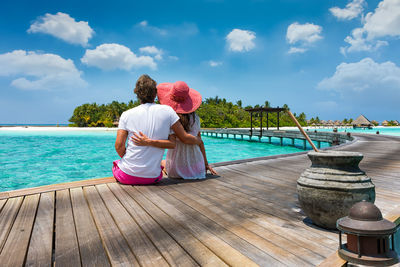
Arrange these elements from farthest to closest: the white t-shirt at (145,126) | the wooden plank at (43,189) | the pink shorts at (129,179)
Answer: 1. the pink shorts at (129,179)
2. the white t-shirt at (145,126)
3. the wooden plank at (43,189)

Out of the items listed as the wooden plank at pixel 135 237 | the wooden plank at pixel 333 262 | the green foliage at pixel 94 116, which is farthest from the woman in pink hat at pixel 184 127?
the green foliage at pixel 94 116

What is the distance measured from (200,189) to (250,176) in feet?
4.30

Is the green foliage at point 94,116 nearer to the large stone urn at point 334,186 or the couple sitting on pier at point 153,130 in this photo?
the couple sitting on pier at point 153,130

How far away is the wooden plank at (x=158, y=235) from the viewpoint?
1.56 metres

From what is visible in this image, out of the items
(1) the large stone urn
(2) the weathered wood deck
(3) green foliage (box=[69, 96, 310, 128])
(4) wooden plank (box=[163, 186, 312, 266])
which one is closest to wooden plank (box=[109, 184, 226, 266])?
(2) the weathered wood deck

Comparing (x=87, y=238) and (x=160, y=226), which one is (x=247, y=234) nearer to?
(x=160, y=226)

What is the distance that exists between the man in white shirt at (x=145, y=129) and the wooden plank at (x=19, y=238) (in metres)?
1.15

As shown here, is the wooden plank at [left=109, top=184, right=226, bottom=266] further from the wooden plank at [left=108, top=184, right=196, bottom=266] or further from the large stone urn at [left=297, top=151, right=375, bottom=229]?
the large stone urn at [left=297, top=151, right=375, bottom=229]

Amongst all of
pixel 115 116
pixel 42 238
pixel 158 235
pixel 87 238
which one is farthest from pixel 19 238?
pixel 115 116

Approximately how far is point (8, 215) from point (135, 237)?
1.46 meters

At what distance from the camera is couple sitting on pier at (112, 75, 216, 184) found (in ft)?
10.1

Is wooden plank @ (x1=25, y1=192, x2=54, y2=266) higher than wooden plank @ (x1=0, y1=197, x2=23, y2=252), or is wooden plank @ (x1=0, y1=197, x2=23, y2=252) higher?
wooden plank @ (x1=0, y1=197, x2=23, y2=252)

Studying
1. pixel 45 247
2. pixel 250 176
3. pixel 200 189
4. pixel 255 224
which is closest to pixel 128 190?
pixel 200 189

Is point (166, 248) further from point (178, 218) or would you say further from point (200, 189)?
point (200, 189)
